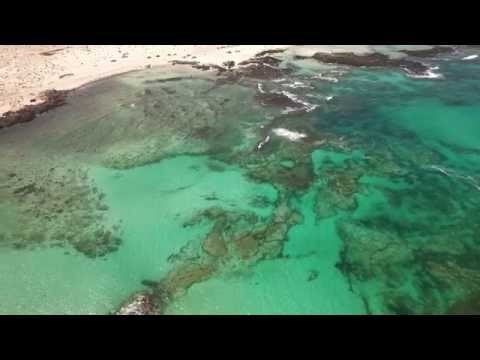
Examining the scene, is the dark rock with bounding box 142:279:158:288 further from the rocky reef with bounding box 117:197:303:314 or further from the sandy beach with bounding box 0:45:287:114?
the sandy beach with bounding box 0:45:287:114

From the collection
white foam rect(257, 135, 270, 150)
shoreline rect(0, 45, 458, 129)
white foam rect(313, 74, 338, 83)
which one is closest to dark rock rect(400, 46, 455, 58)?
shoreline rect(0, 45, 458, 129)

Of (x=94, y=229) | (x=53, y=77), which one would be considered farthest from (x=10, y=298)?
(x=53, y=77)

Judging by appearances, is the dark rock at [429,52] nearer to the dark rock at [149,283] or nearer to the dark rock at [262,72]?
the dark rock at [262,72]

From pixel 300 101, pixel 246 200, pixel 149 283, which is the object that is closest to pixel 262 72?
pixel 300 101

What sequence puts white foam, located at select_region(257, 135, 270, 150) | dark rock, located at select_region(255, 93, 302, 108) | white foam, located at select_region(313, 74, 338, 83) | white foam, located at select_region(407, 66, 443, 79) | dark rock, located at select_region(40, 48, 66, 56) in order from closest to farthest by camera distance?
white foam, located at select_region(257, 135, 270, 150)
dark rock, located at select_region(255, 93, 302, 108)
white foam, located at select_region(313, 74, 338, 83)
white foam, located at select_region(407, 66, 443, 79)
dark rock, located at select_region(40, 48, 66, 56)
